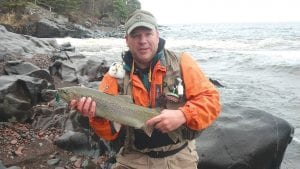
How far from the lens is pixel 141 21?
412 centimetres

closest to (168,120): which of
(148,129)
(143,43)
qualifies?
(148,129)

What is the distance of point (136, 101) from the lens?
4168 millimetres

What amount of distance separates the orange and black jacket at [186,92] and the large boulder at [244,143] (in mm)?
3097

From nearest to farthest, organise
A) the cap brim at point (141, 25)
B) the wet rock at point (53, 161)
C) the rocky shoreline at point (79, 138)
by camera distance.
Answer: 1. the cap brim at point (141, 25)
2. the wet rock at point (53, 161)
3. the rocky shoreline at point (79, 138)

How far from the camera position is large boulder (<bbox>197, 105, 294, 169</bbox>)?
7.02m

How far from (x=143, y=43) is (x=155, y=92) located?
52 cm

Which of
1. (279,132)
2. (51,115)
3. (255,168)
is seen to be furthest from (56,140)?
(279,132)

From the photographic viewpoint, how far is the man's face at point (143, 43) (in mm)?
4148

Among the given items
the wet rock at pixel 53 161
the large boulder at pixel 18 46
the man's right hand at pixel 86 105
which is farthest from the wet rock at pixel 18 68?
the man's right hand at pixel 86 105

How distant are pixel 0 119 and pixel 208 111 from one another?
5.64 meters

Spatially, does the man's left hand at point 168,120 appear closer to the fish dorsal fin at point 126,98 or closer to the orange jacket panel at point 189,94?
the orange jacket panel at point 189,94

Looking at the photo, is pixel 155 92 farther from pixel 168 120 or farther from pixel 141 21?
pixel 141 21

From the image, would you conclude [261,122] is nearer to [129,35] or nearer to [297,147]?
[297,147]

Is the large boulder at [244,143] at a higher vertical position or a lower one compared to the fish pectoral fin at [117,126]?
lower
